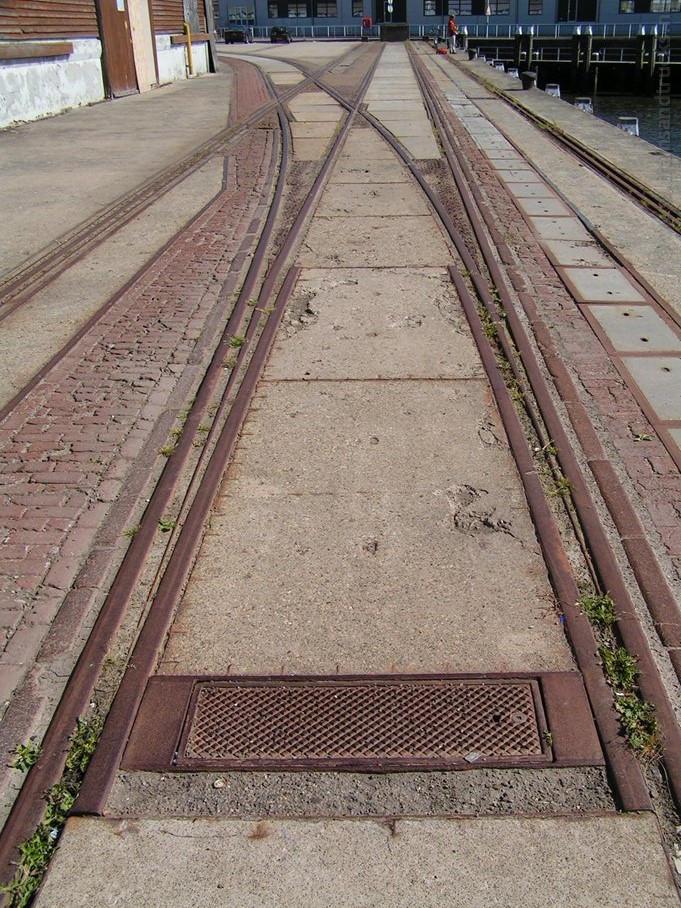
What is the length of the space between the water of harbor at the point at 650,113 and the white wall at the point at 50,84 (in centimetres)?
1616

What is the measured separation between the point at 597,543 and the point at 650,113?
3513 cm

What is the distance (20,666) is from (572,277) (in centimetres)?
617

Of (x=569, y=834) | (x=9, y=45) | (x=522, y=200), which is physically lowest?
(x=569, y=834)

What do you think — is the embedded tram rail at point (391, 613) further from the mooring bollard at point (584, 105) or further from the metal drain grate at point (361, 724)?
the mooring bollard at point (584, 105)

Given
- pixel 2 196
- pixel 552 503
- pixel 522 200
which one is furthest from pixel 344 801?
pixel 2 196

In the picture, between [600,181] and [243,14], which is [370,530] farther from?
[243,14]

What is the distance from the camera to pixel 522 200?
10836 mm

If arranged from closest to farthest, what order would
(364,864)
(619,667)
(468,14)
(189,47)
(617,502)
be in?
(364,864), (619,667), (617,502), (189,47), (468,14)

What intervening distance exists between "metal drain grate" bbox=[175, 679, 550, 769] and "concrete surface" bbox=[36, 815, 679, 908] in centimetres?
28

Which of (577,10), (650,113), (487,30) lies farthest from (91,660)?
(577,10)

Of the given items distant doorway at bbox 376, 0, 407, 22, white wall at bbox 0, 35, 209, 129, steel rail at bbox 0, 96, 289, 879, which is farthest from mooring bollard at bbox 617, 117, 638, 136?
distant doorway at bbox 376, 0, 407, 22

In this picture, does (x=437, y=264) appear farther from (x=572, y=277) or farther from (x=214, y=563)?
(x=214, y=563)

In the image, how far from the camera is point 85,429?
5.32 metres

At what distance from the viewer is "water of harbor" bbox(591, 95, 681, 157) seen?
27281 millimetres
